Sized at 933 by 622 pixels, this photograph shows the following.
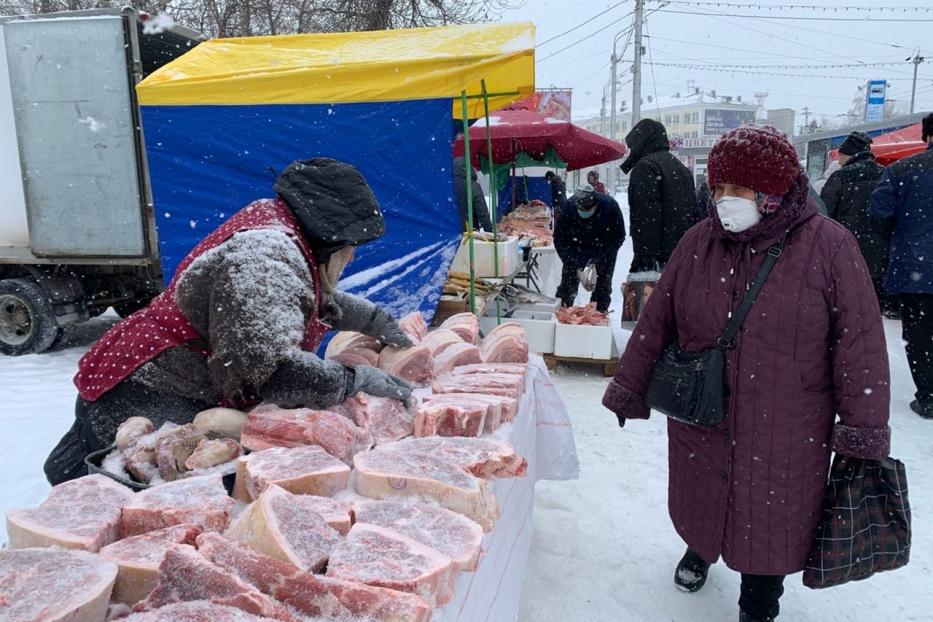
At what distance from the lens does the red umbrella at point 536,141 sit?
1034 centimetres

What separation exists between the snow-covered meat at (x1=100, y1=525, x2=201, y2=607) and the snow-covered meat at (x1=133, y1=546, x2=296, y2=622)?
0.07m

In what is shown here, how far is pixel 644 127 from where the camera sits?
18.9 feet

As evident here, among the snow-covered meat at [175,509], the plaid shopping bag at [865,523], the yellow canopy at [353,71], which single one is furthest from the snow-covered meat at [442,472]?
the yellow canopy at [353,71]

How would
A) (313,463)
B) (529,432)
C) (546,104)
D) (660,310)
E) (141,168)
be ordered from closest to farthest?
(313,463), (660,310), (529,432), (141,168), (546,104)

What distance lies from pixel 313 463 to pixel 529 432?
128cm

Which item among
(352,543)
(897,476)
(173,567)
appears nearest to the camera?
(173,567)

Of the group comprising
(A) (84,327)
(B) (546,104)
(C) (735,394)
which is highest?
(B) (546,104)

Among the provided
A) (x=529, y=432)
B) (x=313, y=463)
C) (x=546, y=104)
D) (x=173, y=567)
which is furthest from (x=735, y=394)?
(x=546, y=104)

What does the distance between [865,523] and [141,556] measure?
6.90ft

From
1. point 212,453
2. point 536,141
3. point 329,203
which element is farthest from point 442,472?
point 536,141

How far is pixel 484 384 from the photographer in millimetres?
2389

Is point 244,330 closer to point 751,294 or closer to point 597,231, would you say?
point 751,294

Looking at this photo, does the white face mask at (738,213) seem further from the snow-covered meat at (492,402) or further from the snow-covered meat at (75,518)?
the snow-covered meat at (75,518)

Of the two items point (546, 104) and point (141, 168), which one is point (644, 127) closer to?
point (141, 168)
